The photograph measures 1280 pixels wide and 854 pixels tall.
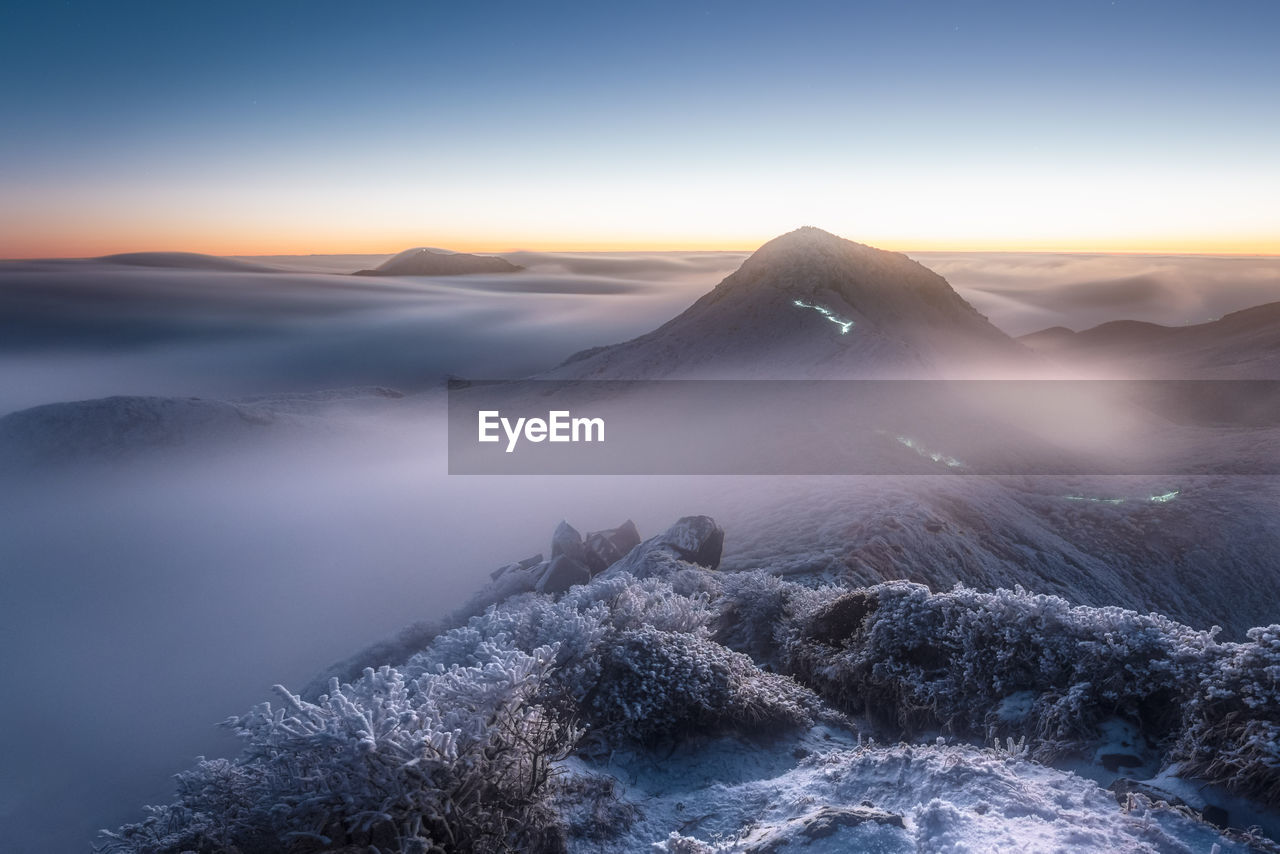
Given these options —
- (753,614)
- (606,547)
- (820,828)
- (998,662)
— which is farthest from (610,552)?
(820,828)

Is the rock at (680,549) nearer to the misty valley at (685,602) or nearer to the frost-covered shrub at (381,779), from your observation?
the misty valley at (685,602)

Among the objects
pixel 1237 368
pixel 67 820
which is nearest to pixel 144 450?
pixel 67 820

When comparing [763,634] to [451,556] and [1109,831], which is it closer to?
[1109,831]

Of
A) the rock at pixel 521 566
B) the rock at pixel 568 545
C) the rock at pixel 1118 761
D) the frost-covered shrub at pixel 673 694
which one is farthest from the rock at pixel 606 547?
the rock at pixel 1118 761

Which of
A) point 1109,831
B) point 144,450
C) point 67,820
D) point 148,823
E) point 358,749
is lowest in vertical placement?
point 67,820

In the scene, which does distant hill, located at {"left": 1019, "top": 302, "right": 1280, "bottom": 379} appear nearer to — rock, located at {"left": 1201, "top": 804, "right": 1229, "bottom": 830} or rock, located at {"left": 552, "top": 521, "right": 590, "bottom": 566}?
rock, located at {"left": 552, "top": 521, "right": 590, "bottom": 566}
